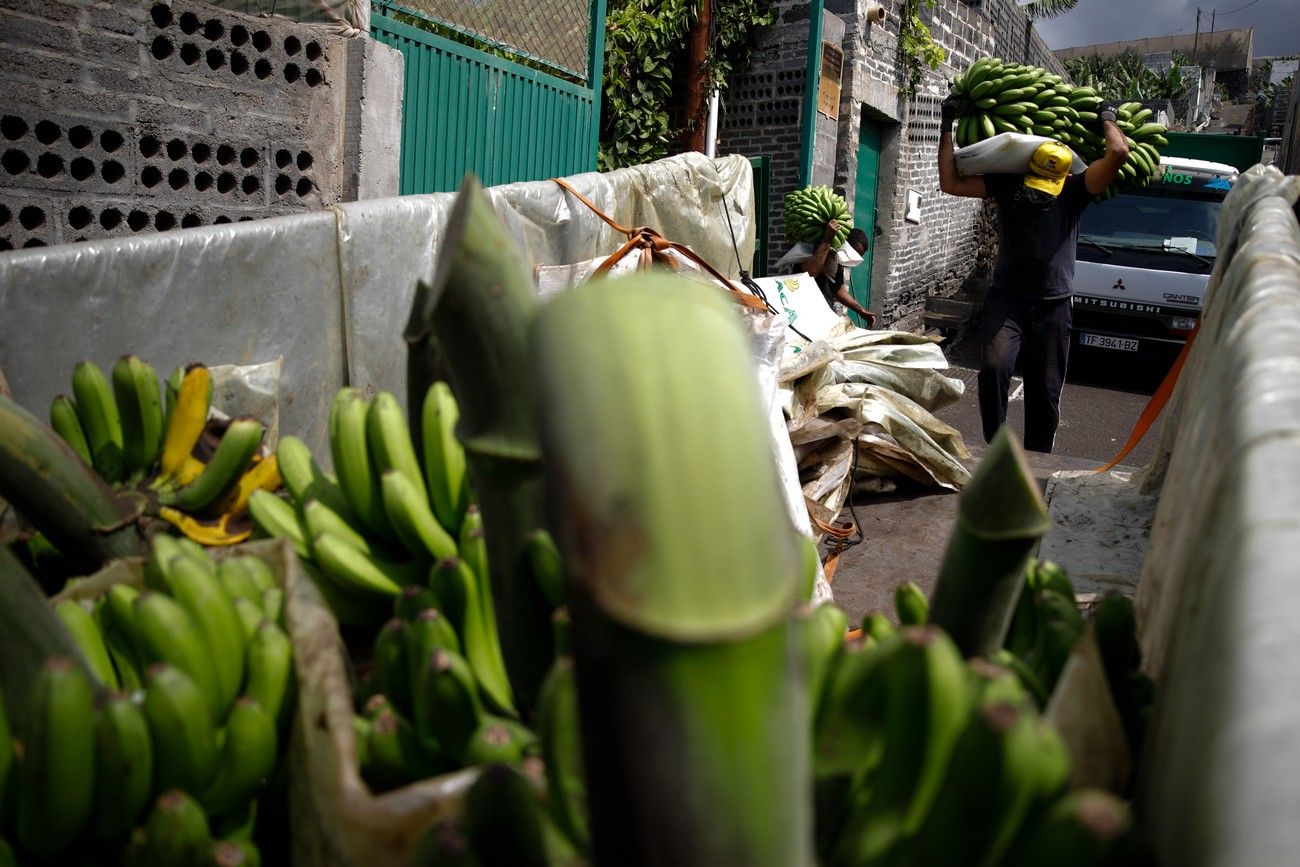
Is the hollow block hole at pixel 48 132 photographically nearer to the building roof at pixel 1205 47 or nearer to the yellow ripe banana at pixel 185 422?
the yellow ripe banana at pixel 185 422

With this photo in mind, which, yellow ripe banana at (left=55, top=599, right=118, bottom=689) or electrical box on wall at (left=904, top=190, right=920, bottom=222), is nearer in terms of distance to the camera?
yellow ripe banana at (left=55, top=599, right=118, bottom=689)

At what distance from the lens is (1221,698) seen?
2.34ft

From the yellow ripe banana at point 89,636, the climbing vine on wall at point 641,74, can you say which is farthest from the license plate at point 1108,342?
the yellow ripe banana at point 89,636

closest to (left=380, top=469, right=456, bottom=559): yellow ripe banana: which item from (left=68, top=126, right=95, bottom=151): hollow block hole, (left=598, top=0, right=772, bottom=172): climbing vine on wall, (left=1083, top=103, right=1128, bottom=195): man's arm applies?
(left=68, top=126, right=95, bottom=151): hollow block hole

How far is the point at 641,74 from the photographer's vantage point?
903 centimetres

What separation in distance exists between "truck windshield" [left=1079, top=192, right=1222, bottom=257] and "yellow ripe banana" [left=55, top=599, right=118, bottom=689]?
11.8 metres

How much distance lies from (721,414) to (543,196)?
422 cm

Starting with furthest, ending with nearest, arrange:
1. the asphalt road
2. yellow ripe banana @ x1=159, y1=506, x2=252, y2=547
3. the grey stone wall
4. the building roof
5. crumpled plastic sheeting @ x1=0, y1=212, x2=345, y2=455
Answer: the building roof
the grey stone wall
the asphalt road
crumpled plastic sheeting @ x1=0, y1=212, x2=345, y2=455
yellow ripe banana @ x1=159, y1=506, x2=252, y2=547

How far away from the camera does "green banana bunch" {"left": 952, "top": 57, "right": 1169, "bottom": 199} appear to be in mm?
5285

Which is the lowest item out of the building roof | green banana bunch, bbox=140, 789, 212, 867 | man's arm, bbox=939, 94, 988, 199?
green banana bunch, bbox=140, 789, 212, 867

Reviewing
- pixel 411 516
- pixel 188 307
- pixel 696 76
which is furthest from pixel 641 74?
pixel 411 516

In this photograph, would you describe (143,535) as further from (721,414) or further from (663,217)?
(663,217)

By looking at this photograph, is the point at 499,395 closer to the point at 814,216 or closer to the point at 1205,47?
the point at 814,216

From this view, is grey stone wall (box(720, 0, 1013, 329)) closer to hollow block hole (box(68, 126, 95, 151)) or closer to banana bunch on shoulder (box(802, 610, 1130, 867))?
hollow block hole (box(68, 126, 95, 151))
